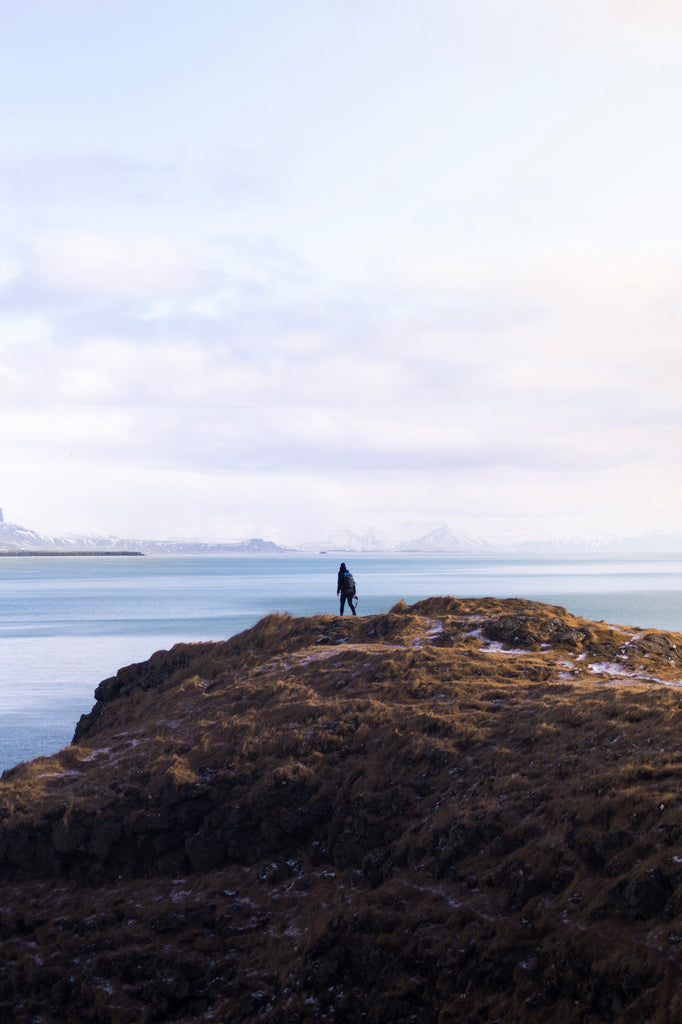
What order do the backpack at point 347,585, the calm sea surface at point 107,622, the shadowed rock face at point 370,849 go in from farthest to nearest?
the calm sea surface at point 107,622 → the backpack at point 347,585 → the shadowed rock face at point 370,849

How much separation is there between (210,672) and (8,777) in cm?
806

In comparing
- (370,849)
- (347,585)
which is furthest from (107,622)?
(370,849)

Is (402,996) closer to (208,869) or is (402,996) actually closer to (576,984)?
(576,984)

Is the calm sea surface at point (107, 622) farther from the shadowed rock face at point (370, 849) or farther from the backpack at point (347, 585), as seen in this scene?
the shadowed rock face at point (370, 849)

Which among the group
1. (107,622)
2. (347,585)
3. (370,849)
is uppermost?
(347,585)

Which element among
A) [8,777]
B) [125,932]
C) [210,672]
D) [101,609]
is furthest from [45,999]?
[101,609]

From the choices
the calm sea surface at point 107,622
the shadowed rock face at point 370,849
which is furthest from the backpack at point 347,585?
the calm sea surface at point 107,622

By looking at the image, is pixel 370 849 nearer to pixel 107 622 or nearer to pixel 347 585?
pixel 347 585

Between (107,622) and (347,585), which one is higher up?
(347,585)

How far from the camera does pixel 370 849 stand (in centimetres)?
1548

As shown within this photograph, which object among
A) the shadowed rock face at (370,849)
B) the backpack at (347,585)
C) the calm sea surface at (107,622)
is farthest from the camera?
the calm sea surface at (107,622)

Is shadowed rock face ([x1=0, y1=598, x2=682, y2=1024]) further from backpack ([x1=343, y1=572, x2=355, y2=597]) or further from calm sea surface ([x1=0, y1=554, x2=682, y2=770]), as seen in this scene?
calm sea surface ([x1=0, y1=554, x2=682, y2=770])

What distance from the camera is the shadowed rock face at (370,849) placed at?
36.4 ft

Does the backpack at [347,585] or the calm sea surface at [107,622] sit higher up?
the backpack at [347,585]
